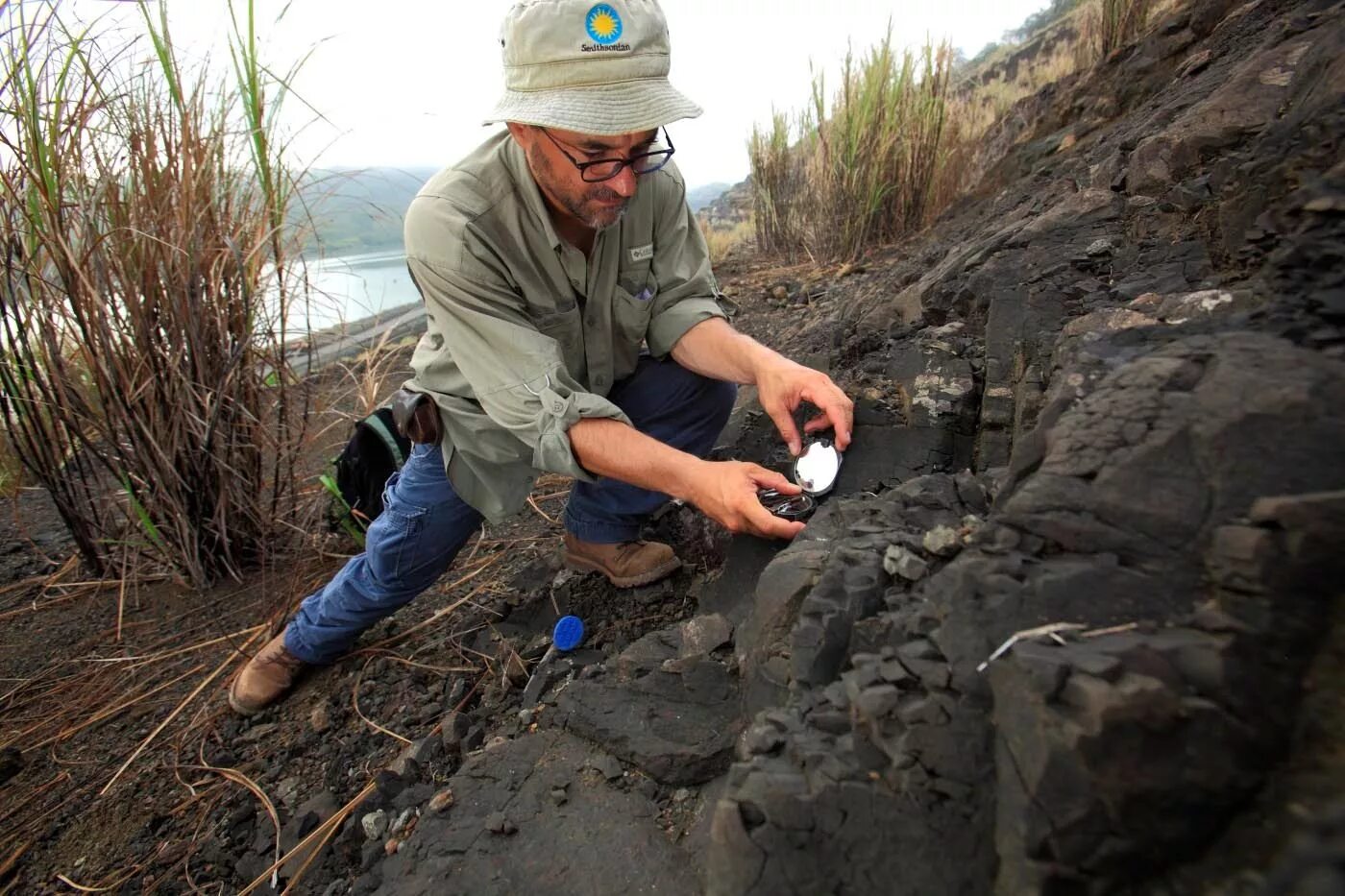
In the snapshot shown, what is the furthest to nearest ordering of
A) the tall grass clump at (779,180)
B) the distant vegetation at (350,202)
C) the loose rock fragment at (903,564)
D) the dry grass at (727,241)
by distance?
the dry grass at (727,241) < the tall grass clump at (779,180) < the distant vegetation at (350,202) < the loose rock fragment at (903,564)

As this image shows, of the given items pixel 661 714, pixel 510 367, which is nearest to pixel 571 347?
pixel 510 367

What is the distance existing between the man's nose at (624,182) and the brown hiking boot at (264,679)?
66.1 inches

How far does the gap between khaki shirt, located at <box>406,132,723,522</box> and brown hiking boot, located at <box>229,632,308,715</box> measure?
79 cm

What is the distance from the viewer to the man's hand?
6.39 ft

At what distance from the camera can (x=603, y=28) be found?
164 centimetres

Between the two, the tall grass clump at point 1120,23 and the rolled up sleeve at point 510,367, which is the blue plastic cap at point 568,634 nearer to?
the rolled up sleeve at point 510,367

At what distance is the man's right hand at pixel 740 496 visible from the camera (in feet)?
5.17

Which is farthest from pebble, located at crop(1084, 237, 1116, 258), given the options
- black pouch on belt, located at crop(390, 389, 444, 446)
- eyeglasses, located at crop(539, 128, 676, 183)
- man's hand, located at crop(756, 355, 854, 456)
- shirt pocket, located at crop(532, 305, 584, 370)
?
black pouch on belt, located at crop(390, 389, 444, 446)

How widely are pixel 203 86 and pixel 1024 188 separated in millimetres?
3240

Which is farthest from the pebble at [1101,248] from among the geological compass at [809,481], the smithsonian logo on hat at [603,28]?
the smithsonian logo on hat at [603,28]

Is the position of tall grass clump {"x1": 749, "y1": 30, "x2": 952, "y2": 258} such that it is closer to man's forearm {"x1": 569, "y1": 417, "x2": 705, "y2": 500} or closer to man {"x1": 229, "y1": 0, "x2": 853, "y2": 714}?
man {"x1": 229, "y1": 0, "x2": 853, "y2": 714}

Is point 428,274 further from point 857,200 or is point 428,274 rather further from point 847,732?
point 857,200

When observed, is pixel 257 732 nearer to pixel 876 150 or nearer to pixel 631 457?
pixel 631 457

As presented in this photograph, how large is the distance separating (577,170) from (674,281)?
2.16 ft
